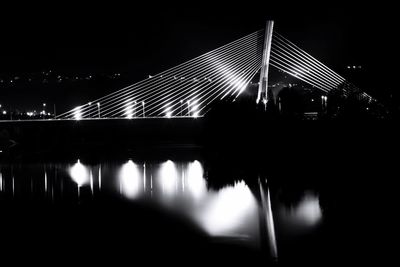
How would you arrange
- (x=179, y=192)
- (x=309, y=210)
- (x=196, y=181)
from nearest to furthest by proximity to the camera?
(x=309, y=210), (x=179, y=192), (x=196, y=181)

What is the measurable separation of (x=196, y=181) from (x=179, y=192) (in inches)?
78.6

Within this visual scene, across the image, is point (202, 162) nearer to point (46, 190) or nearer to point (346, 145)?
point (346, 145)

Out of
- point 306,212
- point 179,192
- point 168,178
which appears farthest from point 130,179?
point 306,212

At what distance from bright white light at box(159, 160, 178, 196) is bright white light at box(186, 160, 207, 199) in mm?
371

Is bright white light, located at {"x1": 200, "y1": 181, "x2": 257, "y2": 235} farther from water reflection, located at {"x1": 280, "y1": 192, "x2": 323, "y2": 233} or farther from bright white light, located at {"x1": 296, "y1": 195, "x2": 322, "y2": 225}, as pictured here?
bright white light, located at {"x1": 296, "y1": 195, "x2": 322, "y2": 225}

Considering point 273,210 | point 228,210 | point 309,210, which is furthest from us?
point 228,210

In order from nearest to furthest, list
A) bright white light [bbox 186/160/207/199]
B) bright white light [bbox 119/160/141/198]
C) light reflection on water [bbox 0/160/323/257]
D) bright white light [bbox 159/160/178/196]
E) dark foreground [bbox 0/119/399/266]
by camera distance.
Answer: dark foreground [bbox 0/119/399/266] → light reflection on water [bbox 0/160/323/257] → bright white light [bbox 186/160/207/199] → bright white light [bbox 119/160/141/198] → bright white light [bbox 159/160/178/196]

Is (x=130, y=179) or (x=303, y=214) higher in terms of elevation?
(x=130, y=179)

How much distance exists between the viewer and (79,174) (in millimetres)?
17094

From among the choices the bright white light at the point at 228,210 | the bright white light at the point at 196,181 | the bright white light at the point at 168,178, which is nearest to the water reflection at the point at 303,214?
the bright white light at the point at 228,210

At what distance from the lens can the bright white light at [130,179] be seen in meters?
12.7

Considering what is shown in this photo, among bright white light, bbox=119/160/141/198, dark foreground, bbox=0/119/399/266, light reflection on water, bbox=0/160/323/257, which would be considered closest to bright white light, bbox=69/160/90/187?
light reflection on water, bbox=0/160/323/257

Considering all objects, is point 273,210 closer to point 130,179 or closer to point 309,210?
point 309,210

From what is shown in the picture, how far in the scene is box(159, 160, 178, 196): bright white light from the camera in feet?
42.8
